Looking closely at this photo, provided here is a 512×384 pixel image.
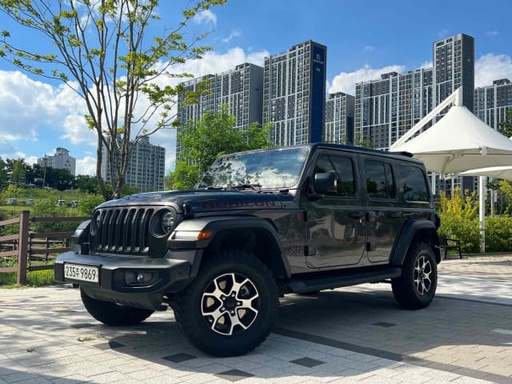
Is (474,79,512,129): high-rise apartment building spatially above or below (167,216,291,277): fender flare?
above

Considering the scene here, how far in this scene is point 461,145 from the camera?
38.1ft

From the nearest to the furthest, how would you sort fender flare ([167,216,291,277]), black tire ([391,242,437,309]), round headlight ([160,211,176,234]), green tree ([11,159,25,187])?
fender flare ([167,216,291,277]), round headlight ([160,211,176,234]), black tire ([391,242,437,309]), green tree ([11,159,25,187])

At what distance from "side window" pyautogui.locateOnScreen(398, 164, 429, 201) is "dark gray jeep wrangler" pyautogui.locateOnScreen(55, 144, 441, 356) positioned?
0.25 ft

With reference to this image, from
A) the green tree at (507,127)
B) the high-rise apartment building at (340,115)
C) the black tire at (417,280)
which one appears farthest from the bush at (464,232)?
the high-rise apartment building at (340,115)

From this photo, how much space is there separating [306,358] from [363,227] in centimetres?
189

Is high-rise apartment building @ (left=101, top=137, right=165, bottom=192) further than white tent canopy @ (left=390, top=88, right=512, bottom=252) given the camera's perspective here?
Yes

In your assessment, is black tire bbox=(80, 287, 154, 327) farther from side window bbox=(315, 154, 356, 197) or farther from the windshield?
side window bbox=(315, 154, 356, 197)

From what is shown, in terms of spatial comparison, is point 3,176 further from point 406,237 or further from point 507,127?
point 406,237

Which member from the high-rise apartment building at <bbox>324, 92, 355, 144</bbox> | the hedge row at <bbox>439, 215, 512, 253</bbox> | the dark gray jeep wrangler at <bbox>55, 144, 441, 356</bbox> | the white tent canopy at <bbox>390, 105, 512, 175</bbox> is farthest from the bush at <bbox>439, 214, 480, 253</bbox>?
the high-rise apartment building at <bbox>324, 92, 355, 144</bbox>

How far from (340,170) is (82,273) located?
113 inches

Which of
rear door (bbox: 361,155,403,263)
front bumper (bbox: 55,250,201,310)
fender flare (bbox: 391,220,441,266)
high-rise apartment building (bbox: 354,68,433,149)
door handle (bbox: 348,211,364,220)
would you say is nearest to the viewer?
front bumper (bbox: 55,250,201,310)

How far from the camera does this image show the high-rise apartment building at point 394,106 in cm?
3872

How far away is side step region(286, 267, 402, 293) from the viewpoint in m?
4.57

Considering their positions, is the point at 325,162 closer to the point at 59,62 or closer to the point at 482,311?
the point at 482,311
